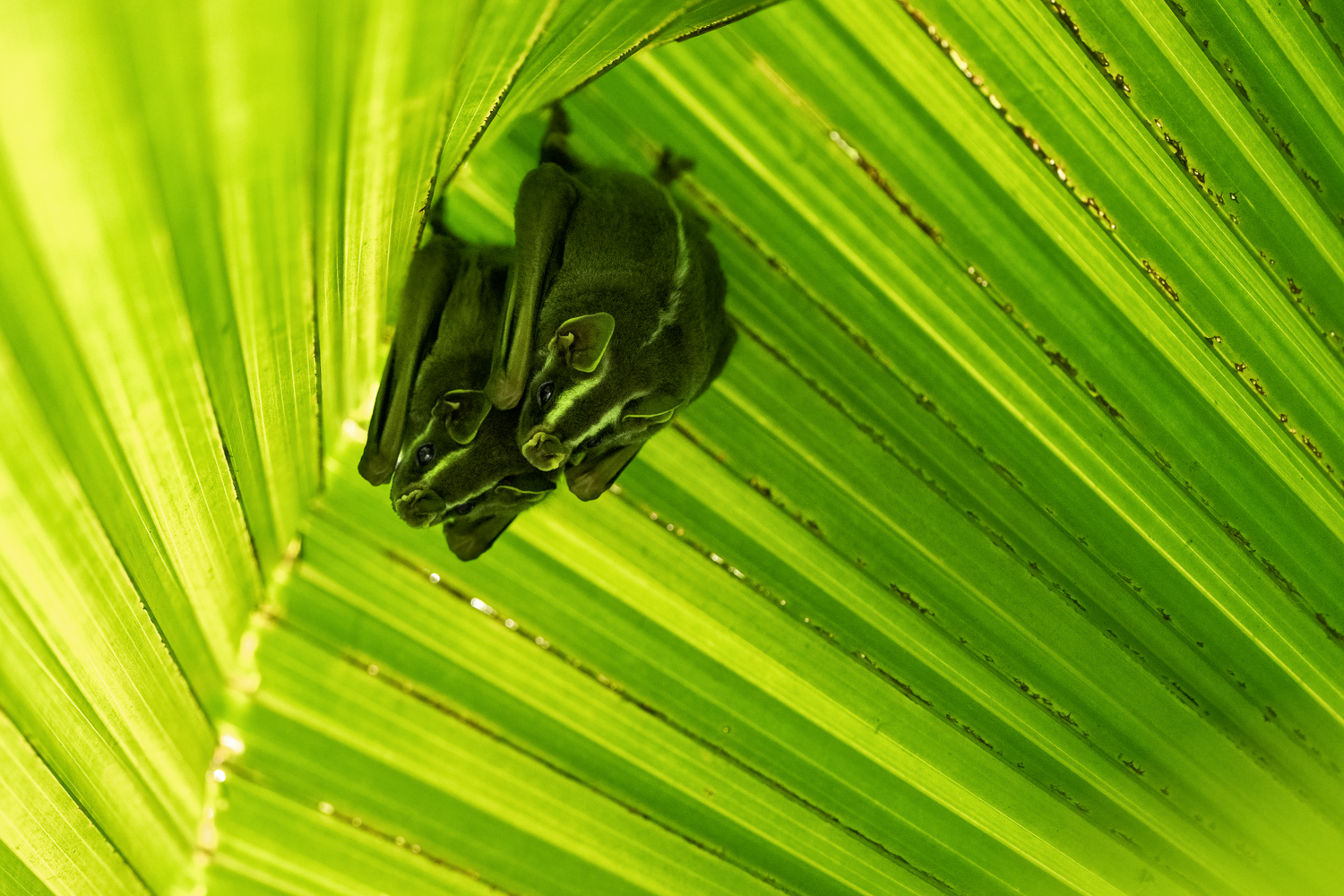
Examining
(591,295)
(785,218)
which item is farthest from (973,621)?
(591,295)

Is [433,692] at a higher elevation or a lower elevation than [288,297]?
lower

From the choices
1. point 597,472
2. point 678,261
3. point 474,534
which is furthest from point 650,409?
point 474,534

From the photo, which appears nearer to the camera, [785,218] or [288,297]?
[288,297]

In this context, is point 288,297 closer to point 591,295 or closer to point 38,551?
point 38,551

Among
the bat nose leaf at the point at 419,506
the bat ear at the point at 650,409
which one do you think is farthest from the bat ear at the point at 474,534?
the bat ear at the point at 650,409

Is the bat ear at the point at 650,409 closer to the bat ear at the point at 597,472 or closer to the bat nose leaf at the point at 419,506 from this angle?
the bat ear at the point at 597,472
